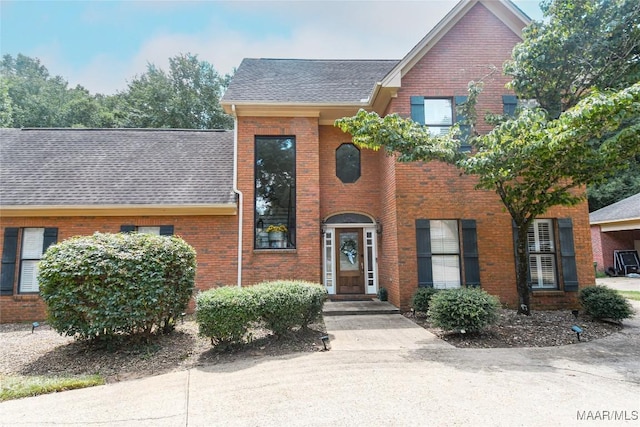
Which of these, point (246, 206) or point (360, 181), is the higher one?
point (360, 181)

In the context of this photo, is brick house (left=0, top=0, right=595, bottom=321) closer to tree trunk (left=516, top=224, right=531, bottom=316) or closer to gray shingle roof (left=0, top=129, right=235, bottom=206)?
gray shingle roof (left=0, top=129, right=235, bottom=206)

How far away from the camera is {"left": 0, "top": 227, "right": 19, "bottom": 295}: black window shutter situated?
27.8 feet

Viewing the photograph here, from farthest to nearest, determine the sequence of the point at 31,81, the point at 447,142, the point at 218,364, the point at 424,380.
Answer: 1. the point at 31,81
2. the point at 447,142
3. the point at 218,364
4. the point at 424,380

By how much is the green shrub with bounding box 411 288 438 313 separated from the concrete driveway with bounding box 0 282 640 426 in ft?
7.77

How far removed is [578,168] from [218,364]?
7.19 meters

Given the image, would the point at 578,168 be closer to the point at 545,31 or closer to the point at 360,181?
the point at 545,31

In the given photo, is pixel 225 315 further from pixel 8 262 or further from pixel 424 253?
pixel 8 262

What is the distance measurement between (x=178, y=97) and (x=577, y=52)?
82.7 ft

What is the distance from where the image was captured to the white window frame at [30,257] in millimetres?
8625

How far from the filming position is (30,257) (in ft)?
28.6

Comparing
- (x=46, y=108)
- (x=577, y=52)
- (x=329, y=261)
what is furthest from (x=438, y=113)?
(x=46, y=108)

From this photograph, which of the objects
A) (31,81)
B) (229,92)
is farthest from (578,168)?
(31,81)

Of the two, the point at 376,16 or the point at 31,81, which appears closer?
the point at 376,16

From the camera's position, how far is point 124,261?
5371 mm
